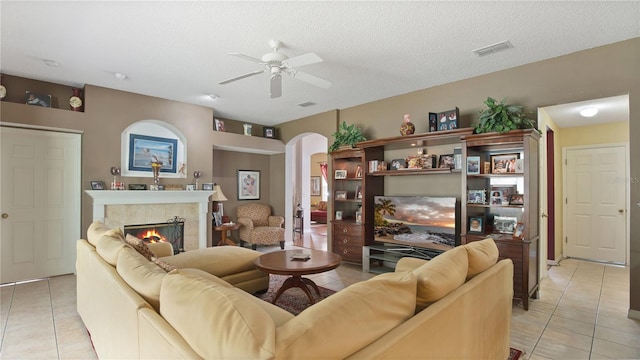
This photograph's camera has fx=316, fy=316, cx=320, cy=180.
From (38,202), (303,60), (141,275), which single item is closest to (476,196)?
(303,60)

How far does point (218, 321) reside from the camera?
3.34ft

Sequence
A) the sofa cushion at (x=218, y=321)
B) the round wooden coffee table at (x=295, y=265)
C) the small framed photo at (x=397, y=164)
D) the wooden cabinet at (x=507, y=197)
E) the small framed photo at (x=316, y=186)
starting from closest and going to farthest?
1. the sofa cushion at (x=218, y=321)
2. the round wooden coffee table at (x=295, y=265)
3. the wooden cabinet at (x=507, y=197)
4. the small framed photo at (x=397, y=164)
5. the small framed photo at (x=316, y=186)

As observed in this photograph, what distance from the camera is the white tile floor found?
2.47 meters

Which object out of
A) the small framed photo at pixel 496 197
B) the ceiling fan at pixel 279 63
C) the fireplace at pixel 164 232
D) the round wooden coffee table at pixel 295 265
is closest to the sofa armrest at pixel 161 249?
the round wooden coffee table at pixel 295 265

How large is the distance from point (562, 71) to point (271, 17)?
3224mm

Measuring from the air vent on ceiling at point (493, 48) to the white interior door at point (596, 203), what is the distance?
11.2ft

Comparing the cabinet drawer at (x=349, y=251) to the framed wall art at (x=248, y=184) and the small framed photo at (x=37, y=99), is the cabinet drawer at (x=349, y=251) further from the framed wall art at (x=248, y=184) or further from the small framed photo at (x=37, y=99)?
the small framed photo at (x=37, y=99)

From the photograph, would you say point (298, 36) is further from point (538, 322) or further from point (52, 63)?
point (538, 322)

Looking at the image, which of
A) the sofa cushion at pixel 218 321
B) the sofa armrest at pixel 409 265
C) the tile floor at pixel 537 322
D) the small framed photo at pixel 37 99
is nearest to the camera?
the sofa cushion at pixel 218 321

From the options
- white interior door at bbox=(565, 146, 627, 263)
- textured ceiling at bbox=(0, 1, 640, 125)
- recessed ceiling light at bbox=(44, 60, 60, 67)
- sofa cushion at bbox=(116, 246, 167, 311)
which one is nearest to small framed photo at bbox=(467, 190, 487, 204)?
textured ceiling at bbox=(0, 1, 640, 125)

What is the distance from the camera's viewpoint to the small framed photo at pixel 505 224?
12.5 ft

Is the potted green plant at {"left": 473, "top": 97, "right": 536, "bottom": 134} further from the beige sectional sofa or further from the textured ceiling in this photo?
the beige sectional sofa

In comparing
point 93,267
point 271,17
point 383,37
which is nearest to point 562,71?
point 383,37

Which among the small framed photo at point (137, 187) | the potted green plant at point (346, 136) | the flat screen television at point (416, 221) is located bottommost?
the flat screen television at point (416, 221)
